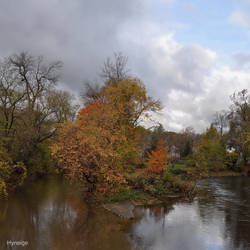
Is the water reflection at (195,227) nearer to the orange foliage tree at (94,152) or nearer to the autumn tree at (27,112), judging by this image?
the orange foliage tree at (94,152)

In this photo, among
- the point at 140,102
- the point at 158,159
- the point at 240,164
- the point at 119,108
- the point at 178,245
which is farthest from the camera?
the point at 240,164

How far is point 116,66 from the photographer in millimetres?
25734

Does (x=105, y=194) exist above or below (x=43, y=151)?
below

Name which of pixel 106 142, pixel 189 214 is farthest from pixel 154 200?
pixel 106 142

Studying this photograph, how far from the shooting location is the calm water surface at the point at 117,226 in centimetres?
888

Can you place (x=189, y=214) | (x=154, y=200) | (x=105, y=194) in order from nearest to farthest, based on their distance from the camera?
(x=189, y=214) < (x=105, y=194) < (x=154, y=200)

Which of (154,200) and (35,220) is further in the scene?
(154,200)

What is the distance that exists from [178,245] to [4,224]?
310 inches

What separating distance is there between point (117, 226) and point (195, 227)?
3.94 meters

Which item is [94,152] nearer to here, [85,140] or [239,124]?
[85,140]

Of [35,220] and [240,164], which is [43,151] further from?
[240,164]

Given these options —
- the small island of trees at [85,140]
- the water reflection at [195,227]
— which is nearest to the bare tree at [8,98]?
the small island of trees at [85,140]

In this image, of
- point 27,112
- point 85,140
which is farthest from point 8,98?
point 85,140

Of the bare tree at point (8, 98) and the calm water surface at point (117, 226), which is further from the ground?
the bare tree at point (8, 98)
